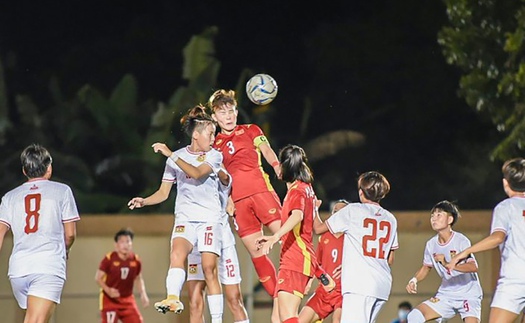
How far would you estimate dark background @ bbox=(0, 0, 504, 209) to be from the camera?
114ft

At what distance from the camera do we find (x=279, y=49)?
3725 cm

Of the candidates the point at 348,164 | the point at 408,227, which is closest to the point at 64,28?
the point at 348,164

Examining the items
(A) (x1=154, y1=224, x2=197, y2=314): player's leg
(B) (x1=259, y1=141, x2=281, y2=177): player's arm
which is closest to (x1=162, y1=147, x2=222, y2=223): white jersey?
(A) (x1=154, y1=224, x2=197, y2=314): player's leg

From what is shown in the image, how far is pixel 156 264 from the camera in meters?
19.6

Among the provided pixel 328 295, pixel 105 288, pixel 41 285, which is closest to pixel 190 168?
pixel 41 285

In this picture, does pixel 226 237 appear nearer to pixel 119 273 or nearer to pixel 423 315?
pixel 423 315

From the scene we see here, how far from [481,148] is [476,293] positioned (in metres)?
21.9

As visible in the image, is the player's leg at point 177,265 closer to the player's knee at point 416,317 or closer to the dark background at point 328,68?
the player's knee at point 416,317

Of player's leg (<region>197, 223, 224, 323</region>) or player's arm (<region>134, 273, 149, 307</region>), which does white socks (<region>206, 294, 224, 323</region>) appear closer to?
player's leg (<region>197, 223, 224, 323</region>)

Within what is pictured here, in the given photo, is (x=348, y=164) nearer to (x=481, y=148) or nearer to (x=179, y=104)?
(x=481, y=148)

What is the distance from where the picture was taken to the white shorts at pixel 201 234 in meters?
10.9

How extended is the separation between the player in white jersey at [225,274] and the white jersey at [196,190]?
0.13m

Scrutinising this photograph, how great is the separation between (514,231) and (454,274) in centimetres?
271

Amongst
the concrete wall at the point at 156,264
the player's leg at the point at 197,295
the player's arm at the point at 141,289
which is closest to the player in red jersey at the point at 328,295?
the player's leg at the point at 197,295
